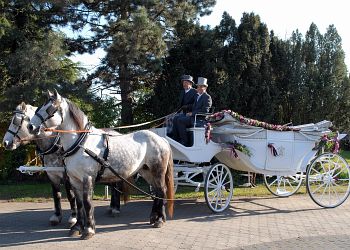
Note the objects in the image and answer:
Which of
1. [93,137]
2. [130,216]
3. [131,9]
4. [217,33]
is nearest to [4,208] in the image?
[130,216]

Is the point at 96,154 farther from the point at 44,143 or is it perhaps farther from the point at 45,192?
the point at 45,192

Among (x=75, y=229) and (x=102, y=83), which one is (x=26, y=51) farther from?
(x=75, y=229)

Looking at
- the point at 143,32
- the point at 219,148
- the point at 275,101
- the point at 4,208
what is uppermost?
the point at 143,32

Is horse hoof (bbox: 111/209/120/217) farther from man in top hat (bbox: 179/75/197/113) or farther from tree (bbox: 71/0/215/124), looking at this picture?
tree (bbox: 71/0/215/124)

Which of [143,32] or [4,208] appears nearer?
[4,208]

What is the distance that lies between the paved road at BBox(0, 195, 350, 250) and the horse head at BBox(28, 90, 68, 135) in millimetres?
1770

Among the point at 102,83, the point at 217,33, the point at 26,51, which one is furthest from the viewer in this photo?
the point at 217,33

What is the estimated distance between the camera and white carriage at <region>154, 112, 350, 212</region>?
9312 millimetres

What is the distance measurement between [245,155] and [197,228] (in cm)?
239

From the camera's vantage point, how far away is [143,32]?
40.2 ft

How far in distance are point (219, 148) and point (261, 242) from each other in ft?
9.50

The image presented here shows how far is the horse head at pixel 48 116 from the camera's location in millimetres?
7117

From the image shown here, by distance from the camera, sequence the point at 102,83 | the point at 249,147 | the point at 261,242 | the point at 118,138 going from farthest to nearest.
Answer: the point at 102,83 < the point at 249,147 < the point at 118,138 < the point at 261,242

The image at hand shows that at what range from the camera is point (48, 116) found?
23.5 ft
